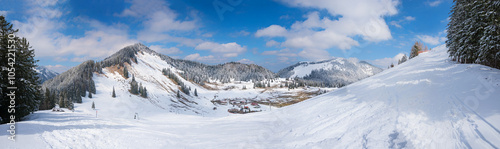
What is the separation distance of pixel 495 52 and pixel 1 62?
4106 centimetres

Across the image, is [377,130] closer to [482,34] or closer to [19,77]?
[482,34]

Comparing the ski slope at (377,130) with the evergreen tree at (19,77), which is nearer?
the ski slope at (377,130)

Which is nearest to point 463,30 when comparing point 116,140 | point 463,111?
point 463,111

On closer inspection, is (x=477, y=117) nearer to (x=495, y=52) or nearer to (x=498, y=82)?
(x=498, y=82)

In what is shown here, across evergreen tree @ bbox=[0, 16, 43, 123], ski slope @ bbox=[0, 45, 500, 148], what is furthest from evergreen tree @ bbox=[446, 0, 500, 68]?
evergreen tree @ bbox=[0, 16, 43, 123]

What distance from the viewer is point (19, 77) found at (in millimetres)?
16469

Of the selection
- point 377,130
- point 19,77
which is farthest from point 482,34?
point 19,77

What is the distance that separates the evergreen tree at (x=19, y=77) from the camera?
49.9ft

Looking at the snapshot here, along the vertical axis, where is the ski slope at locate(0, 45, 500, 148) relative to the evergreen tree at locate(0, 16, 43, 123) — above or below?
below

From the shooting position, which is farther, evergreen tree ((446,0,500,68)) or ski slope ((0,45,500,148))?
evergreen tree ((446,0,500,68))

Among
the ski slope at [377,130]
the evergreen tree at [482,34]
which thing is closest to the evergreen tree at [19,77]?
the ski slope at [377,130]

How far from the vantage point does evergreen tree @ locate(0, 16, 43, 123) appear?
15198mm

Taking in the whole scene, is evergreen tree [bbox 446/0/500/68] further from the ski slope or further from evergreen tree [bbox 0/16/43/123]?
evergreen tree [bbox 0/16/43/123]

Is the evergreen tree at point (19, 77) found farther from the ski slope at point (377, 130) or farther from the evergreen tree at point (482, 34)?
the evergreen tree at point (482, 34)
